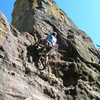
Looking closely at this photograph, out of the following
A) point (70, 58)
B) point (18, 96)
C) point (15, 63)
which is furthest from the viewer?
point (70, 58)

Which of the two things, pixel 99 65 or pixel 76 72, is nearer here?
pixel 76 72

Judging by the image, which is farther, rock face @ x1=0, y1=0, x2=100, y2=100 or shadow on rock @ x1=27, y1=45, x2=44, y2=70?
shadow on rock @ x1=27, y1=45, x2=44, y2=70

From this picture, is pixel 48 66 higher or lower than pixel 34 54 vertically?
lower

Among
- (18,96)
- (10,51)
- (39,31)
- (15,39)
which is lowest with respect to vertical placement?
(18,96)

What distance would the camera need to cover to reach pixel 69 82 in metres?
22.0

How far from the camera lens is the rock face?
59.7 ft

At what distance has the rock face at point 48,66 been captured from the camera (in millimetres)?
18203

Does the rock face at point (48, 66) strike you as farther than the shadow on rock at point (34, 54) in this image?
No

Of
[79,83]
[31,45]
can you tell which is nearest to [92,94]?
[79,83]

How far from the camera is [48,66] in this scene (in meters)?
21.6

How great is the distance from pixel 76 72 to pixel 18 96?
632 centimetres

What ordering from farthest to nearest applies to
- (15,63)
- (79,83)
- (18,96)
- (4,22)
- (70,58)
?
1. (70,58)
2. (79,83)
3. (4,22)
4. (15,63)
5. (18,96)

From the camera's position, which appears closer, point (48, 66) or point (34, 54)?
point (34, 54)

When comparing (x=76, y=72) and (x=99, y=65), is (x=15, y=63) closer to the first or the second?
(x=76, y=72)
